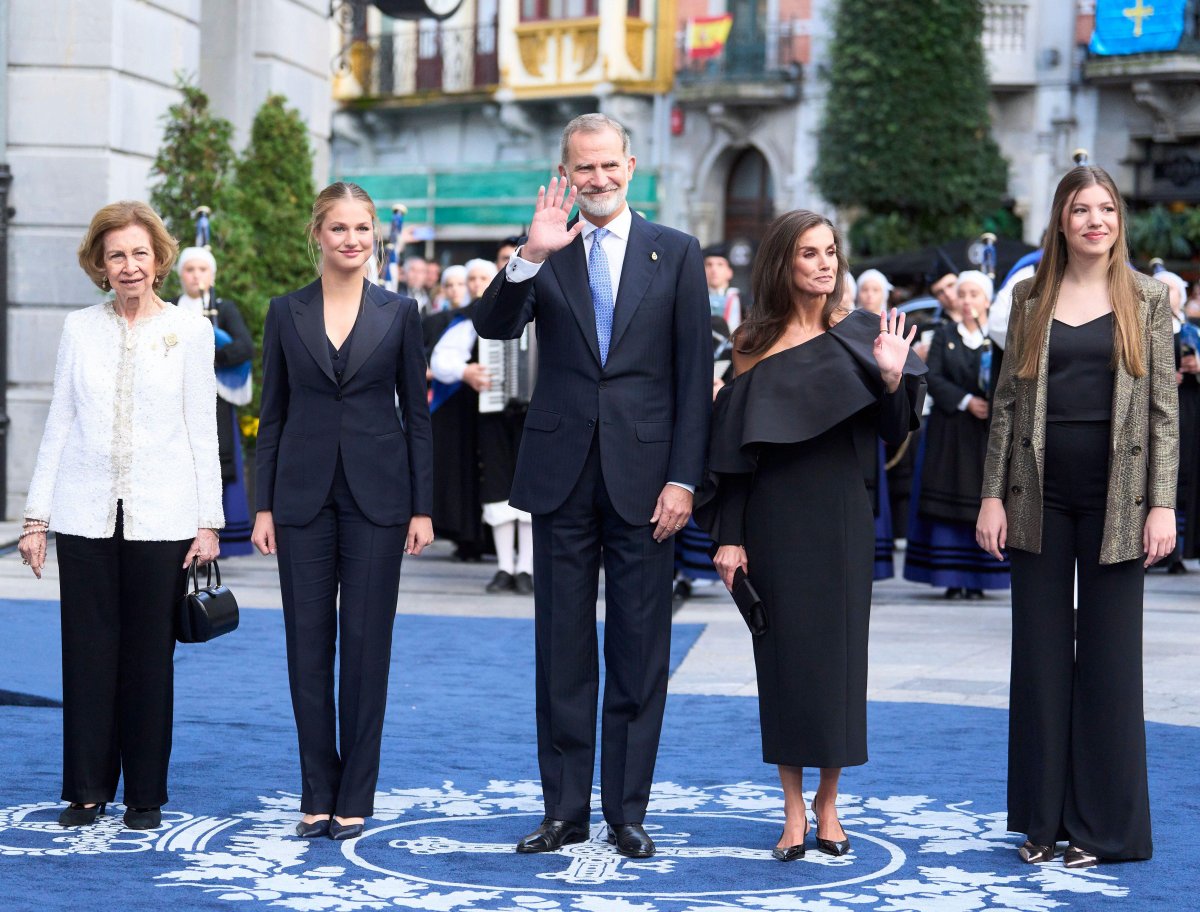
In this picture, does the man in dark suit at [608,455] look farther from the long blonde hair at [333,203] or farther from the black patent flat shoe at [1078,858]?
the black patent flat shoe at [1078,858]

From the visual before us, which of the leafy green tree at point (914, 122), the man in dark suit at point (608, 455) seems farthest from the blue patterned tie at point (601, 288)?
the leafy green tree at point (914, 122)

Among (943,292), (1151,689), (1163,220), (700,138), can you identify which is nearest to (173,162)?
(943,292)

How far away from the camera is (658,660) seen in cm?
605

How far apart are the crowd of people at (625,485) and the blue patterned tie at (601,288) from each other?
10 mm

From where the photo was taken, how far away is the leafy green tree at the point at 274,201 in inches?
598

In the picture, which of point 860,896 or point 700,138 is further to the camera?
point 700,138

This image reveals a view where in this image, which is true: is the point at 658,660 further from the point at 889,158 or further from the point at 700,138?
the point at 700,138

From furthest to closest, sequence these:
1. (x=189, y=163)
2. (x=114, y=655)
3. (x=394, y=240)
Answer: (x=394, y=240) → (x=189, y=163) → (x=114, y=655)

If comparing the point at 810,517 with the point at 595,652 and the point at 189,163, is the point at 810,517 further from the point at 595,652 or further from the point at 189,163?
the point at 189,163

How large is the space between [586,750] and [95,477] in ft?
5.46

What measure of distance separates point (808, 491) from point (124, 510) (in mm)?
2018

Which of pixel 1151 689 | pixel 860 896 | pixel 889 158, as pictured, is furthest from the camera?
pixel 889 158

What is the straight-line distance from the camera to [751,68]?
1368 inches

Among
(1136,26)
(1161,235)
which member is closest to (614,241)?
(1161,235)
